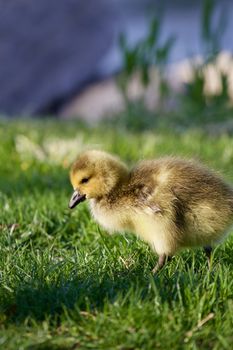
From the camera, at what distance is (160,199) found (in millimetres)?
3805

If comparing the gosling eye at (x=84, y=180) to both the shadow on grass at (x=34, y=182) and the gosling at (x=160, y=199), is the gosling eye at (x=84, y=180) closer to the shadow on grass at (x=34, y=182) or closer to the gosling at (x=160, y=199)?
the gosling at (x=160, y=199)

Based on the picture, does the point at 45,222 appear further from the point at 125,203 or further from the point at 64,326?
the point at 64,326

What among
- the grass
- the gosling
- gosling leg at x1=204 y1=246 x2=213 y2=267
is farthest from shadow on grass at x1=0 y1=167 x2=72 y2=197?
gosling leg at x1=204 y1=246 x2=213 y2=267

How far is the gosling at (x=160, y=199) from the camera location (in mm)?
3781

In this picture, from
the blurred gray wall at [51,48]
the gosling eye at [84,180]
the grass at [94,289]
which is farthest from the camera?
the blurred gray wall at [51,48]

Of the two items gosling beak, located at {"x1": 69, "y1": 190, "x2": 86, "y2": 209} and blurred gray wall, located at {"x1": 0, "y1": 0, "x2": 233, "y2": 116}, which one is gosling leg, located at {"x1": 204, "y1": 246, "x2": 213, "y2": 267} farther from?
blurred gray wall, located at {"x1": 0, "y1": 0, "x2": 233, "y2": 116}

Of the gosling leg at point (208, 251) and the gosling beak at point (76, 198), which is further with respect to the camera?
the gosling beak at point (76, 198)

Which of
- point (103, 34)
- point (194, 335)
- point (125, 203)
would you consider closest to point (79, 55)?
point (103, 34)

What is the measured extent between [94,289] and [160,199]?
61 cm

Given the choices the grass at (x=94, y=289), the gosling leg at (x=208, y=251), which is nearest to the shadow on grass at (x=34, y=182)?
the grass at (x=94, y=289)

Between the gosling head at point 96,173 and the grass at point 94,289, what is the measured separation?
0.31 metres

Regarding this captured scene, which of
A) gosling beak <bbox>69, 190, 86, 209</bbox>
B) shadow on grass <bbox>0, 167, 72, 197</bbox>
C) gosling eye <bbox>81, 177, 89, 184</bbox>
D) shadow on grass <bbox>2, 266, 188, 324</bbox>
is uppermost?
gosling eye <bbox>81, 177, 89, 184</bbox>

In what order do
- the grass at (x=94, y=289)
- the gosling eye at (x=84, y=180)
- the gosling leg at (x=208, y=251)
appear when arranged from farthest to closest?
the gosling eye at (x=84, y=180) → the gosling leg at (x=208, y=251) → the grass at (x=94, y=289)

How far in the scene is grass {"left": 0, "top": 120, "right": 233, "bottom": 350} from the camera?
3.08 m
